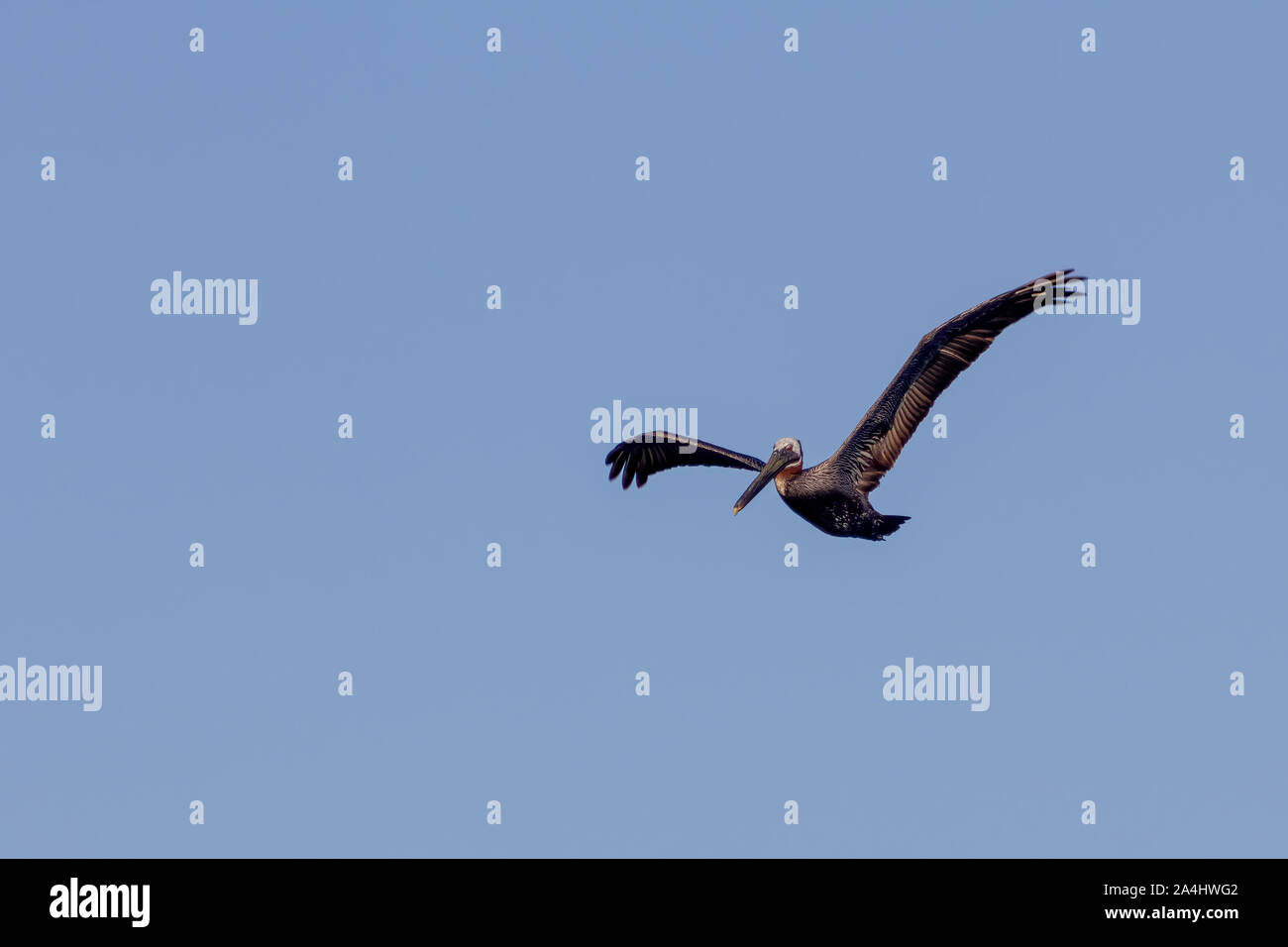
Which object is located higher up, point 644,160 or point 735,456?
point 644,160

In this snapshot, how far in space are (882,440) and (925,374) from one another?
1.13 meters

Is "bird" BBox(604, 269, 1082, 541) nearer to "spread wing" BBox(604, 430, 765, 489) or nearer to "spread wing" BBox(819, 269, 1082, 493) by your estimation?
"spread wing" BBox(819, 269, 1082, 493)

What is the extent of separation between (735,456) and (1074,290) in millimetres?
5921

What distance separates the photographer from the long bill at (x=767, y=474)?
26406mm

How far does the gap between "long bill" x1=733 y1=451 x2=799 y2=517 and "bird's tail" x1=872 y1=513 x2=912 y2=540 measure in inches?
61.6

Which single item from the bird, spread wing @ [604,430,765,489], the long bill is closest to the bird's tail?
the bird

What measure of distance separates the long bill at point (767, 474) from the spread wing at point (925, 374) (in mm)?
509

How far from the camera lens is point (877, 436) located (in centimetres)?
2662

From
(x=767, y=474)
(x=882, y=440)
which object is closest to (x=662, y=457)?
(x=767, y=474)

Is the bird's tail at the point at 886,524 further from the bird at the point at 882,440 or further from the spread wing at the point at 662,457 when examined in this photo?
the spread wing at the point at 662,457
